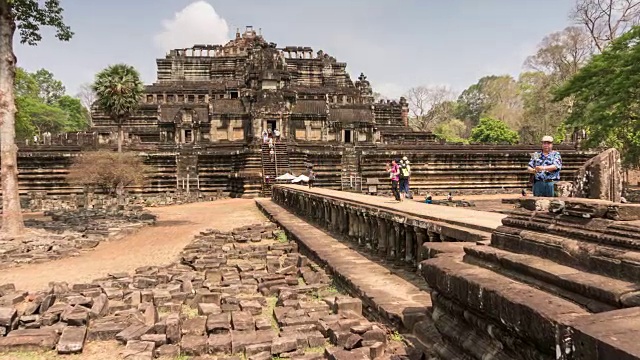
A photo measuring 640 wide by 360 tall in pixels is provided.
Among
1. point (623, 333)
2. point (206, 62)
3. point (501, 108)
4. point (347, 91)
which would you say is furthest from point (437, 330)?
point (501, 108)

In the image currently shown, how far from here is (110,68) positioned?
26.9m

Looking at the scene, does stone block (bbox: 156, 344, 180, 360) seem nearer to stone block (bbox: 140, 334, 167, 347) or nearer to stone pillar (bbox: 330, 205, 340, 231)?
stone block (bbox: 140, 334, 167, 347)

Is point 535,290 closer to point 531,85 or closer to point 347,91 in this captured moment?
point 347,91

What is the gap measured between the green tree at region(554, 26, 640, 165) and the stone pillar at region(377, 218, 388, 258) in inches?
608

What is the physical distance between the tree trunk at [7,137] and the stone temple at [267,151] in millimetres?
16035

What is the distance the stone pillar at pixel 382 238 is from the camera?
8023 millimetres

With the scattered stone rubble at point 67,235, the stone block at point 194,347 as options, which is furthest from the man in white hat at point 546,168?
the scattered stone rubble at point 67,235

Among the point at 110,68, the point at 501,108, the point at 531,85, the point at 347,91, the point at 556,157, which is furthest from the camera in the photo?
the point at 501,108

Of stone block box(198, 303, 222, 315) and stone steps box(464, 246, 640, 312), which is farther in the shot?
stone block box(198, 303, 222, 315)

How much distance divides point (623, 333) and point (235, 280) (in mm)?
6464

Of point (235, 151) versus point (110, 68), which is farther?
point (235, 151)

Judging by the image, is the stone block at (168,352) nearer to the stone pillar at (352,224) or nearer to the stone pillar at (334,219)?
the stone pillar at (352,224)

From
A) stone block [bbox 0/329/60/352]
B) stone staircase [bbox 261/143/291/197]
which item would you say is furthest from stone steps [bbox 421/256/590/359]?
stone staircase [bbox 261/143/291/197]

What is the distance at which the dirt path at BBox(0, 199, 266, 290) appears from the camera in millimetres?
9289
